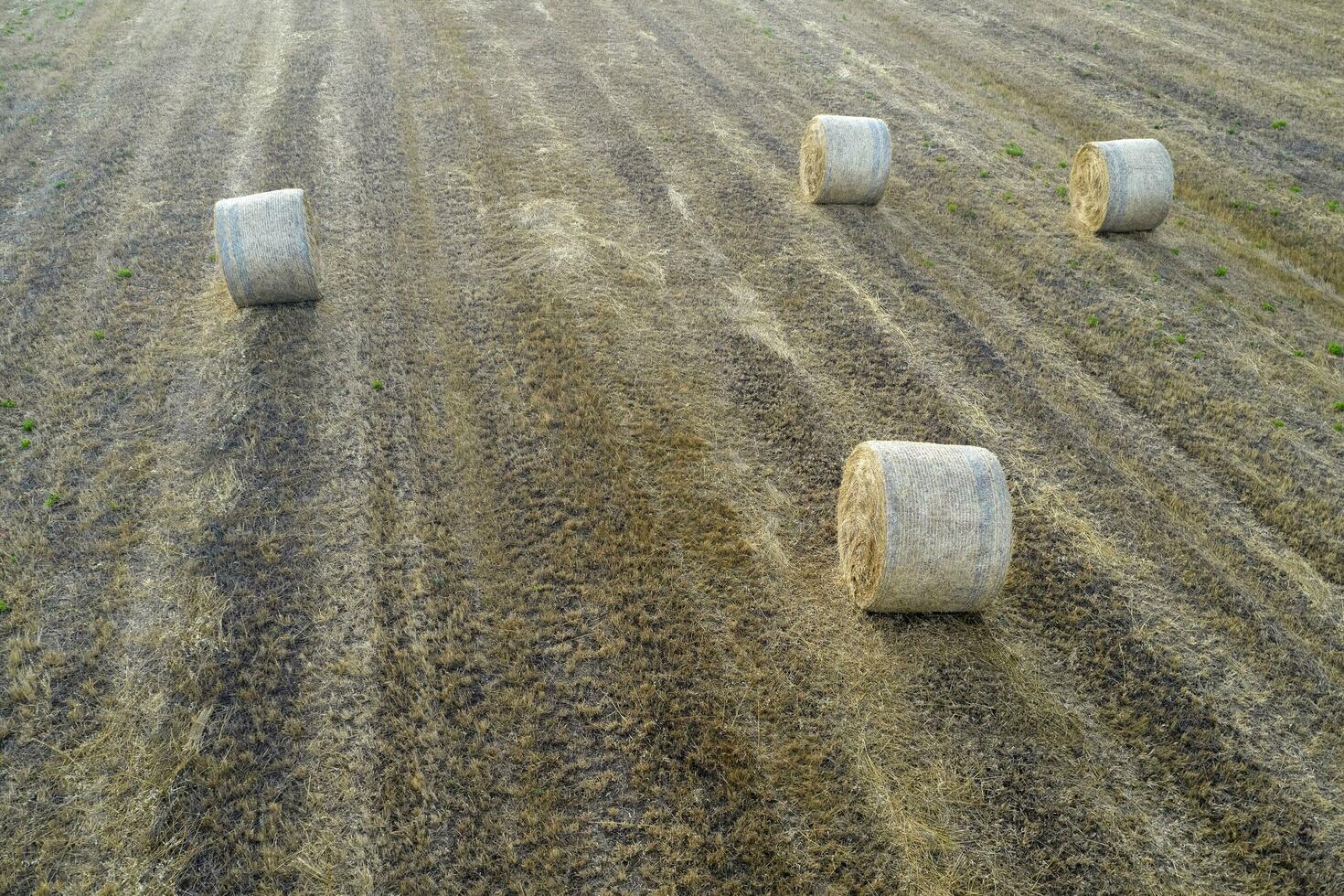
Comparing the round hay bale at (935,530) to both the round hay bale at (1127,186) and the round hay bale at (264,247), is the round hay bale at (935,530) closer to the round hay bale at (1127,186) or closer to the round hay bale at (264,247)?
the round hay bale at (1127,186)

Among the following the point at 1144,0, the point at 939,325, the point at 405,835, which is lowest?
the point at 405,835

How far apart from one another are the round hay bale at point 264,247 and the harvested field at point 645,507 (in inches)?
18.5

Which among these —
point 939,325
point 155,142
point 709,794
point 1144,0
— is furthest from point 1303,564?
point 1144,0

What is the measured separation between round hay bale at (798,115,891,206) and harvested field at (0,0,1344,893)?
1.58ft

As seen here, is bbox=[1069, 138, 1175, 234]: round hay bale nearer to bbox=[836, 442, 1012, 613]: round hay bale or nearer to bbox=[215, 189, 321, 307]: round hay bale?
bbox=[836, 442, 1012, 613]: round hay bale

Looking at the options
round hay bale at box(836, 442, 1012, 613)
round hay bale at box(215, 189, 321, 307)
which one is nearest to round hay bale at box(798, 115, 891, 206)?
round hay bale at box(836, 442, 1012, 613)

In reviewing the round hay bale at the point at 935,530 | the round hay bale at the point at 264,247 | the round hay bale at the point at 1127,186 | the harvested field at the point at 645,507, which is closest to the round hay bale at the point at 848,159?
the harvested field at the point at 645,507

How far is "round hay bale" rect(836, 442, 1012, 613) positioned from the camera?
23.6 ft

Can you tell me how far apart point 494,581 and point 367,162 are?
34.7 feet

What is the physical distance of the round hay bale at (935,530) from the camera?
718 centimetres

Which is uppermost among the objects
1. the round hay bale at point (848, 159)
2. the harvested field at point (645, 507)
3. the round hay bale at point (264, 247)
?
the round hay bale at point (848, 159)

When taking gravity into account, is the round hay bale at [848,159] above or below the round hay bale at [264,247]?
above

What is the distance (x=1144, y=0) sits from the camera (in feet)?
75.7

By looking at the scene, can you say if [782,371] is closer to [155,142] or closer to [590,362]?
[590,362]
